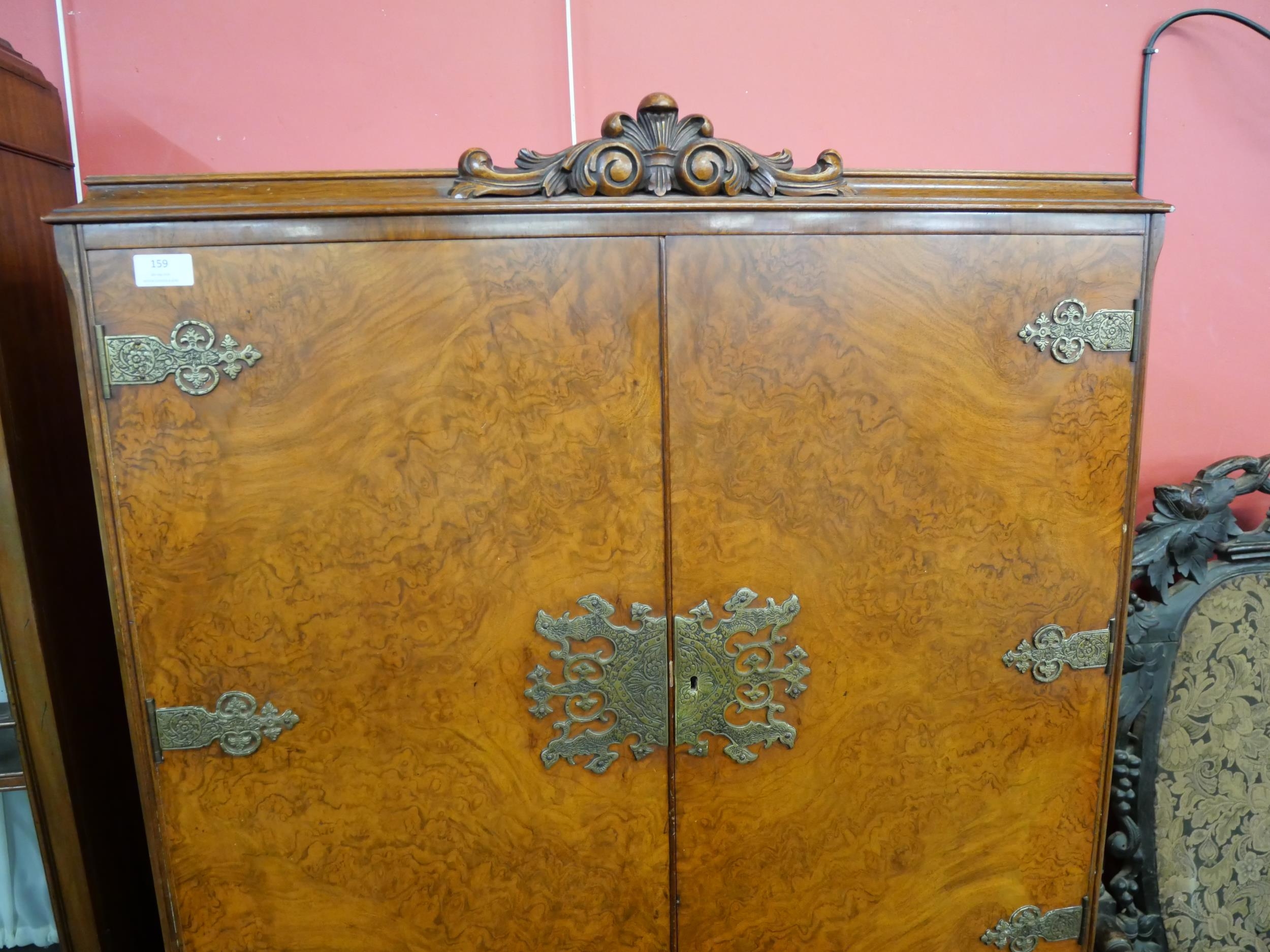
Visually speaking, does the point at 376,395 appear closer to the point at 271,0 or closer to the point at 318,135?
the point at 318,135

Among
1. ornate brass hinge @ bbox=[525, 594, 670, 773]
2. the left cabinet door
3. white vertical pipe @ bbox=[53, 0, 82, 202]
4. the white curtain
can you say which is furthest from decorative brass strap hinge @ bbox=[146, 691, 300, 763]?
white vertical pipe @ bbox=[53, 0, 82, 202]

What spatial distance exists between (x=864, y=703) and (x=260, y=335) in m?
1.00

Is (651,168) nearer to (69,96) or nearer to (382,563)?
(382,563)

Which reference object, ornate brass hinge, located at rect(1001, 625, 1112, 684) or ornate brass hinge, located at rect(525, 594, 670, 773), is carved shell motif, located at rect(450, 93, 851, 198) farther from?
ornate brass hinge, located at rect(1001, 625, 1112, 684)

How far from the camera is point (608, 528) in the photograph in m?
1.12

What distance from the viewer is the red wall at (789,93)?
1.47m

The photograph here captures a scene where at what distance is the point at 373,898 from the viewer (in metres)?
1.17

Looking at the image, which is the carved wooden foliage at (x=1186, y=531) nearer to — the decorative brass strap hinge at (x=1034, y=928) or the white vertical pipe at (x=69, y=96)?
the decorative brass strap hinge at (x=1034, y=928)

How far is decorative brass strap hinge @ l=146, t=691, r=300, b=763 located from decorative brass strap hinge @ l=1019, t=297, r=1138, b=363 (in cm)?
119

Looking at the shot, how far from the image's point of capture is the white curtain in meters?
1.34

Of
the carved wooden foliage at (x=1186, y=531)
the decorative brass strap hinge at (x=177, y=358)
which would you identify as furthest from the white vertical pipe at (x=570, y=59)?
the carved wooden foliage at (x=1186, y=531)

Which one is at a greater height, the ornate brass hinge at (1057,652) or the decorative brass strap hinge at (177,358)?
the decorative brass strap hinge at (177,358)

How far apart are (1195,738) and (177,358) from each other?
1.85m

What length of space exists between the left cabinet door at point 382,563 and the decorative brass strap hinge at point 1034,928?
606 mm
